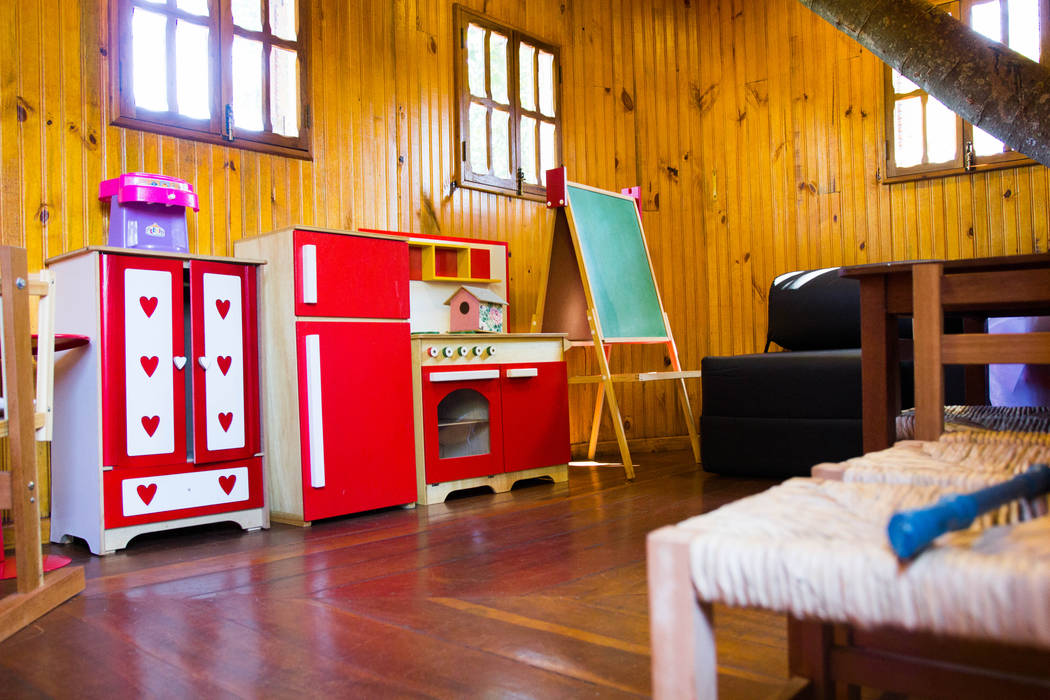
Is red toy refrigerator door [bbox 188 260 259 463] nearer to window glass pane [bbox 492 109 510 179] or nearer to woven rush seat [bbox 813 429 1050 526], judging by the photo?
window glass pane [bbox 492 109 510 179]

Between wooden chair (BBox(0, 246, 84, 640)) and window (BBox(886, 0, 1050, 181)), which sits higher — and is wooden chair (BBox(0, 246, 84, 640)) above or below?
below

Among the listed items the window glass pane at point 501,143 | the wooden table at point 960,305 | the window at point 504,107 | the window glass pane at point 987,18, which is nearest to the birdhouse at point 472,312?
the window at point 504,107

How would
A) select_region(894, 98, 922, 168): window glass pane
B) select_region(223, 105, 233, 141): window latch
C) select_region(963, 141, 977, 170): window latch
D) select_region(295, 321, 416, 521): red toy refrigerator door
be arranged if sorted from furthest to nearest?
1. select_region(894, 98, 922, 168): window glass pane
2. select_region(963, 141, 977, 170): window latch
3. select_region(223, 105, 233, 141): window latch
4. select_region(295, 321, 416, 521): red toy refrigerator door

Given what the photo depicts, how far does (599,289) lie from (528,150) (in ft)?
3.28

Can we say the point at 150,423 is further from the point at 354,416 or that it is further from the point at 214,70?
the point at 214,70

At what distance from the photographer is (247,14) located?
3.27m

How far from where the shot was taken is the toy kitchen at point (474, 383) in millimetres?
3268

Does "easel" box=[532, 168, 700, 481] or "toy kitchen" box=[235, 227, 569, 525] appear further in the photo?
"easel" box=[532, 168, 700, 481]

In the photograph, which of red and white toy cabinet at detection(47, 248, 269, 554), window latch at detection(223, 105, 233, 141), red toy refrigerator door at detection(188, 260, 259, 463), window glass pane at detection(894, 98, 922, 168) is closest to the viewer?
red and white toy cabinet at detection(47, 248, 269, 554)

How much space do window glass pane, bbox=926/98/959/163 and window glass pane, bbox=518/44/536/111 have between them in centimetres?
219

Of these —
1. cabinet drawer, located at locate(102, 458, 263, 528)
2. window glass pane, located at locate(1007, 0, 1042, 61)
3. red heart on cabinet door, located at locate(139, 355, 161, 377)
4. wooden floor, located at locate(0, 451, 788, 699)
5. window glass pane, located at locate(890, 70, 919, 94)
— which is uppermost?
window glass pane, located at locate(1007, 0, 1042, 61)

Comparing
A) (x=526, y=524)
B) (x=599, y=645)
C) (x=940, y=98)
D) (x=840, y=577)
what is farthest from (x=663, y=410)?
(x=840, y=577)

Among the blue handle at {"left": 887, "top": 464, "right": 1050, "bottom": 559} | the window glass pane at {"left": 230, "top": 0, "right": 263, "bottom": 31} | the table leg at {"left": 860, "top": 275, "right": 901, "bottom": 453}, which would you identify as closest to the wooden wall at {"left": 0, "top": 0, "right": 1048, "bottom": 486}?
the window glass pane at {"left": 230, "top": 0, "right": 263, "bottom": 31}

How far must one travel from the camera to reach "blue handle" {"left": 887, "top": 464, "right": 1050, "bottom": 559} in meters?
0.64
